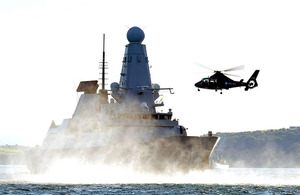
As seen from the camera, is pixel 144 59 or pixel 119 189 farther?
pixel 144 59

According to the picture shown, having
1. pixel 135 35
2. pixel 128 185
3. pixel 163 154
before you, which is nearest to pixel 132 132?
pixel 163 154

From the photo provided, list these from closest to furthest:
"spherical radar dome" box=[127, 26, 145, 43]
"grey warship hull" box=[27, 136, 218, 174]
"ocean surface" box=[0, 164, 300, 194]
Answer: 1. "ocean surface" box=[0, 164, 300, 194]
2. "grey warship hull" box=[27, 136, 218, 174]
3. "spherical radar dome" box=[127, 26, 145, 43]

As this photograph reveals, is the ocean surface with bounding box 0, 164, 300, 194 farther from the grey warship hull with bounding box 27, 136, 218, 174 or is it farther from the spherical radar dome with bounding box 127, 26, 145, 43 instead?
the spherical radar dome with bounding box 127, 26, 145, 43

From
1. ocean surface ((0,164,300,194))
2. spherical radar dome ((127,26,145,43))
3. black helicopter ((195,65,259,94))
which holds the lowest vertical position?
ocean surface ((0,164,300,194))

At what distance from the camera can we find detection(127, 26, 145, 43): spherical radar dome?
241ft

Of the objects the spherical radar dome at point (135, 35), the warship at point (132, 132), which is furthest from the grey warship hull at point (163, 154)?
the spherical radar dome at point (135, 35)

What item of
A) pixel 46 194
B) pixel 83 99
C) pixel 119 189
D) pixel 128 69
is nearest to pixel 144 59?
pixel 128 69

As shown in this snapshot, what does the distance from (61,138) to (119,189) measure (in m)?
28.9

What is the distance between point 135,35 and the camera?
7325 centimetres

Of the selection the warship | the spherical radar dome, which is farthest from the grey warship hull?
the spherical radar dome

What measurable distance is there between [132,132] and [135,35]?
574 inches

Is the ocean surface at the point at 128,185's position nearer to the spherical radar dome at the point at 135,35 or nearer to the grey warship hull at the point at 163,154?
the grey warship hull at the point at 163,154

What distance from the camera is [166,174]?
211 ft

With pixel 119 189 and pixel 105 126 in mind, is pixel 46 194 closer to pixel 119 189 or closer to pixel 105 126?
pixel 119 189
